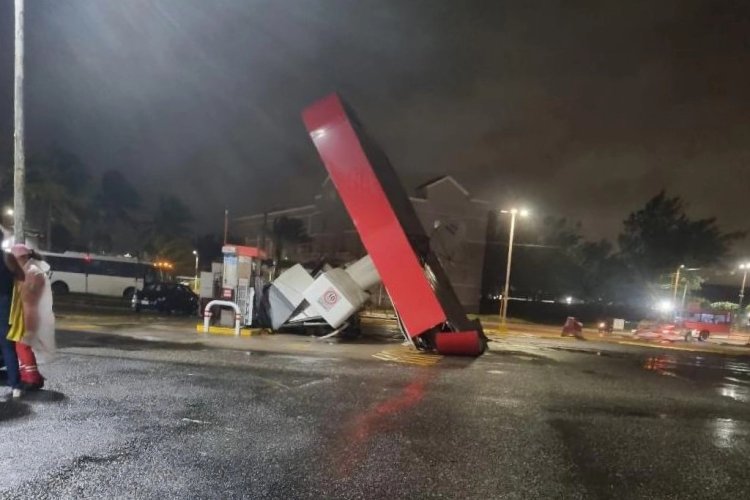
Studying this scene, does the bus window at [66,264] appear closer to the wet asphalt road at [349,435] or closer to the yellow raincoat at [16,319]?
the wet asphalt road at [349,435]

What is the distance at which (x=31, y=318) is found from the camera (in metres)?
6.34

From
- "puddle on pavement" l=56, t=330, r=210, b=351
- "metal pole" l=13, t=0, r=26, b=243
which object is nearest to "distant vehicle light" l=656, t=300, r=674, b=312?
"puddle on pavement" l=56, t=330, r=210, b=351

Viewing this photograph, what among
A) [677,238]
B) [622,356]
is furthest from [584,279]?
[622,356]

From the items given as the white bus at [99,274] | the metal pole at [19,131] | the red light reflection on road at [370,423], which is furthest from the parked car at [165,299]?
the red light reflection on road at [370,423]

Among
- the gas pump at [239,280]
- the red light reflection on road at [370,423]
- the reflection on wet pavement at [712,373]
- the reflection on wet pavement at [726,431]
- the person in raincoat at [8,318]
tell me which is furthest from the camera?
the gas pump at [239,280]

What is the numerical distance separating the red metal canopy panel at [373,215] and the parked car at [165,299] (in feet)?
43.6

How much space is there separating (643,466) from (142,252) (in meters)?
63.6

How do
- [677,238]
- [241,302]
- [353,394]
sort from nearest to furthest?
1. [353,394]
2. [241,302]
3. [677,238]

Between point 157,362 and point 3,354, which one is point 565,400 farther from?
point 3,354

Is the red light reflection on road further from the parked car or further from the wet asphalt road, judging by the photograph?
the parked car

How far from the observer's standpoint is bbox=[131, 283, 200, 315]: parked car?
79.7 feet

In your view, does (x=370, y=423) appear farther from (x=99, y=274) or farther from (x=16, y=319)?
(x=99, y=274)

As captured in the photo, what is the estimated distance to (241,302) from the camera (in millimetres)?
16031

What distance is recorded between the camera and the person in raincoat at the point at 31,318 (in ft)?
20.3
